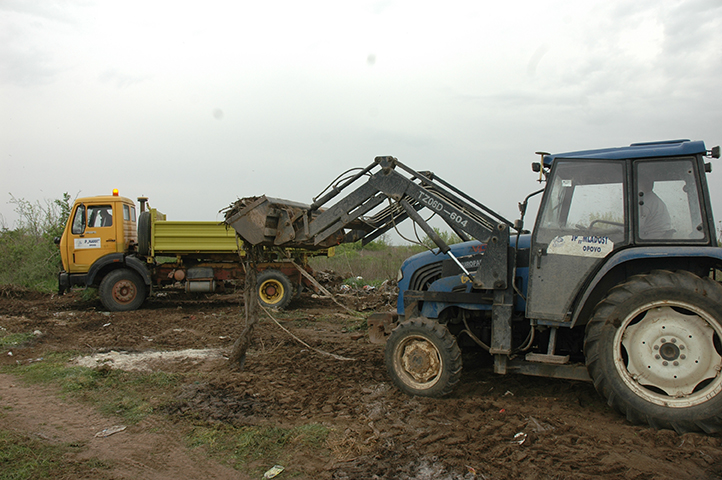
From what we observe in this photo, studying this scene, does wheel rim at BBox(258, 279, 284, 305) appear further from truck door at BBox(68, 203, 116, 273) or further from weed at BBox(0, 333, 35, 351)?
weed at BBox(0, 333, 35, 351)

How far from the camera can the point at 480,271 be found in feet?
16.1

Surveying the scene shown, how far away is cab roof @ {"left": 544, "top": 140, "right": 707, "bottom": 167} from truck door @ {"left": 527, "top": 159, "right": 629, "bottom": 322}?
0.20 ft

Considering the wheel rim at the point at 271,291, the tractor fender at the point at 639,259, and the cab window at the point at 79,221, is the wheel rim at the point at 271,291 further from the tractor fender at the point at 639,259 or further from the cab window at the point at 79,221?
the tractor fender at the point at 639,259

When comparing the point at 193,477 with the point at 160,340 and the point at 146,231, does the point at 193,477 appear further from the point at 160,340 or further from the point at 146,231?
the point at 146,231

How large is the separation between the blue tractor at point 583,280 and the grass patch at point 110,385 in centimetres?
193

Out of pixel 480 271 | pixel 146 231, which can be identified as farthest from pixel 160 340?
pixel 480 271

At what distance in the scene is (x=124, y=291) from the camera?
38.5 ft

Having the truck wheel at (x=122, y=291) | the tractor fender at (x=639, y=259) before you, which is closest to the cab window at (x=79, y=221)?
the truck wheel at (x=122, y=291)

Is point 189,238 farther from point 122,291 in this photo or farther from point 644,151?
point 644,151

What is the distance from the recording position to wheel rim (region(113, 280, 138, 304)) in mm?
11703

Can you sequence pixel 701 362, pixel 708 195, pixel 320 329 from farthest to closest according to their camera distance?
1. pixel 320 329
2. pixel 708 195
3. pixel 701 362

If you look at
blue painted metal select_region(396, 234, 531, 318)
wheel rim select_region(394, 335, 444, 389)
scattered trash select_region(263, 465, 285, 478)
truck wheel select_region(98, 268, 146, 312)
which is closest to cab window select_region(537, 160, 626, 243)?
blue painted metal select_region(396, 234, 531, 318)

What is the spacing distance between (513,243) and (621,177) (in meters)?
1.17

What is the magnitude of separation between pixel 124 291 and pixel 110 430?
26.3 ft
